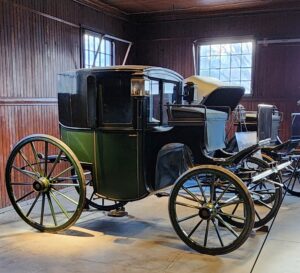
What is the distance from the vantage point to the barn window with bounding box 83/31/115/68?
6.49 meters

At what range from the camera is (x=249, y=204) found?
9.93 feet

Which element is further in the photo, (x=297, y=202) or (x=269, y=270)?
(x=297, y=202)

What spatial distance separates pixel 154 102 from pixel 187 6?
385 cm

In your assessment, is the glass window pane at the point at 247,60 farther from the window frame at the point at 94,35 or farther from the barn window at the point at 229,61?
the window frame at the point at 94,35

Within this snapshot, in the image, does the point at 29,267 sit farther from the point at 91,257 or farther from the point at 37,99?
the point at 37,99

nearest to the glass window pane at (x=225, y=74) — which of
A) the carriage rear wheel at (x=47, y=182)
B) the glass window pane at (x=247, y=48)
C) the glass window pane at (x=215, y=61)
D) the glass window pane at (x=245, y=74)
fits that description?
the glass window pane at (x=215, y=61)

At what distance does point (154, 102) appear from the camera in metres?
3.89

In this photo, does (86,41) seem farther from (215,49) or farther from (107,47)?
(215,49)

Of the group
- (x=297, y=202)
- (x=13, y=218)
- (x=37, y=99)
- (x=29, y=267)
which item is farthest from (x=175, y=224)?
(x=37, y=99)

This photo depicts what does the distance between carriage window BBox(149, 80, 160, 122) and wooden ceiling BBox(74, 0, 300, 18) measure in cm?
312

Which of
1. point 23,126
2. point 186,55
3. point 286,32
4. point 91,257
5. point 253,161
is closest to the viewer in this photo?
point 91,257

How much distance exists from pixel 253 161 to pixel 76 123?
6.71 feet

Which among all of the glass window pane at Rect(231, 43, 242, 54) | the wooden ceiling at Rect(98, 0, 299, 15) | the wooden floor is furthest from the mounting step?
the glass window pane at Rect(231, 43, 242, 54)

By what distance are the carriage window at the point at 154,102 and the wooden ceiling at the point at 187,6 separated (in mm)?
3119
